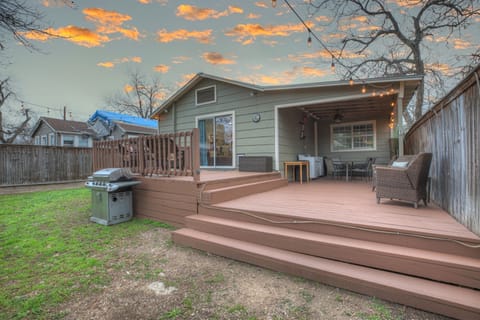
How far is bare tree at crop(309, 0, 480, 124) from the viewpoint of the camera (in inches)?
402

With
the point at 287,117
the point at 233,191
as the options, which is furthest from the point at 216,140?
the point at 233,191

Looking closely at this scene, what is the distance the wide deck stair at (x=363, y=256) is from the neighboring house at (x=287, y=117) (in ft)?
12.4

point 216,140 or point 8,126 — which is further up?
point 8,126

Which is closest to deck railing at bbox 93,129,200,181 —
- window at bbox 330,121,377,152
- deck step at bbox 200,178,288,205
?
deck step at bbox 200,178,288,205

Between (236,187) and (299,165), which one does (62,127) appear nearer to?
(299,165)

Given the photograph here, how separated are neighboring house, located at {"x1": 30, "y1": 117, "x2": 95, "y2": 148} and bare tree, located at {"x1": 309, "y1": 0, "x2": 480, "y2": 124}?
66.0ft

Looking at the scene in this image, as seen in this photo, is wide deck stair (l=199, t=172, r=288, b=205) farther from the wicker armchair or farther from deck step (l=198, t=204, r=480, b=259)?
the wicker armchair

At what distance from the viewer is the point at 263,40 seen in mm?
9367

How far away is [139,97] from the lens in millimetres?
25000

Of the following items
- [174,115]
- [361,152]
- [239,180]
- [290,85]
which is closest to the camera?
[239,180]

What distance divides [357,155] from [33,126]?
88.3ft

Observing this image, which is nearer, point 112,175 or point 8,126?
point 112,175

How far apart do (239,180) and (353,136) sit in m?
6.77

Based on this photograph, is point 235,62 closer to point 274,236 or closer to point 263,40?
point 263,40
